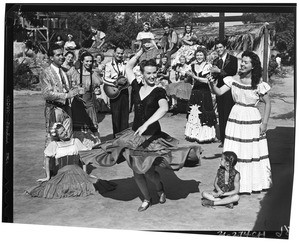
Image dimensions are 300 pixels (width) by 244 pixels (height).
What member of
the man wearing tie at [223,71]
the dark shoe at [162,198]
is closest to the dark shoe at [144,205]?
the dark shoe at [162,198]

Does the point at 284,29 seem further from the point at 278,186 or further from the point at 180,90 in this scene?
the point at 278,186

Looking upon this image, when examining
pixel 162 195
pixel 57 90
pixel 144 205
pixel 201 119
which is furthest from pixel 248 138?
pixel 57 90

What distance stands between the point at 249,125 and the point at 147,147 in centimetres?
114

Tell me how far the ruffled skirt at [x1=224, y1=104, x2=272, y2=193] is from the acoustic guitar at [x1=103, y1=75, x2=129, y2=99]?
1.24 metres

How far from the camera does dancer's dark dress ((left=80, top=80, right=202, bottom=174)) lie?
634cm

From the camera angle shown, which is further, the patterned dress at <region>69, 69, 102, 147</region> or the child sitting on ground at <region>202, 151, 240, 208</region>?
the patterned dress at <region>69, 69, 102, 147</region>

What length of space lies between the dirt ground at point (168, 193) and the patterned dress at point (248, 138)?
0.09m

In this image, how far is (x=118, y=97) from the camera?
21.5 feet

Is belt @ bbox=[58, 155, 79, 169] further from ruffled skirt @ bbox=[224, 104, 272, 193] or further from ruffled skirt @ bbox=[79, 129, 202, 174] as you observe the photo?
ruffled skirt @ bbox=[224, 104, 272, 193]

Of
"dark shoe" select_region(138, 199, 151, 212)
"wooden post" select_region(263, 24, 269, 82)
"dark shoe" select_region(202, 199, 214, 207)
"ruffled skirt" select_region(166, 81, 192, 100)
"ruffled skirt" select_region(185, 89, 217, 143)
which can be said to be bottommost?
"dark shoe" select_region(138, 199, 151, 212)

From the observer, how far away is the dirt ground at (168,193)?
6324 mm

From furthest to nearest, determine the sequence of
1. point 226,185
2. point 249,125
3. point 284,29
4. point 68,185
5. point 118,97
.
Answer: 1. point 68,185
2. point 118,97
3. point 226,185
4. point 249,125
5. point 284,29

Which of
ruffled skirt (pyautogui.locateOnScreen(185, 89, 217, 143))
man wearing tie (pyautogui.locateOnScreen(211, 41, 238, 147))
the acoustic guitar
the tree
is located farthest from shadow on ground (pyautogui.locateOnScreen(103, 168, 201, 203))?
the tree

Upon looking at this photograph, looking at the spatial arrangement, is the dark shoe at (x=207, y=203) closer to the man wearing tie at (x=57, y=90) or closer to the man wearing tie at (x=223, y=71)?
the man wearing tie at (x=223, y=71)
